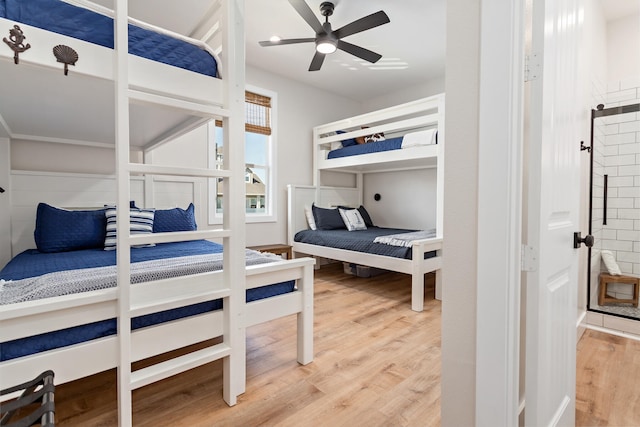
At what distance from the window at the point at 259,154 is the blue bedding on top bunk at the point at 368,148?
892 mm

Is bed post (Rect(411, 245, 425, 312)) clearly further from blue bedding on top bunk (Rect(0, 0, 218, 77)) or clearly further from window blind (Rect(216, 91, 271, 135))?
window blind (Rect(216, 91, 271, 135))

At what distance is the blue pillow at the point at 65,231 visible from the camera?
225 centimetres

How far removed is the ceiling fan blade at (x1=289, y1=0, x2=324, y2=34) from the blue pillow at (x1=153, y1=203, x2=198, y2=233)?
1.90m

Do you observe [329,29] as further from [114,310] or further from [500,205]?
[114,310]

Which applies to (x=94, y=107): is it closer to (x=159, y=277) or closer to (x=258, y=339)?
(x=159, y=277)

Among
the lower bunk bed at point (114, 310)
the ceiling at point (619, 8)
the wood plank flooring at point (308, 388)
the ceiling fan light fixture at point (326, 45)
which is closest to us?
the lower bunk bed at point (114, 310)

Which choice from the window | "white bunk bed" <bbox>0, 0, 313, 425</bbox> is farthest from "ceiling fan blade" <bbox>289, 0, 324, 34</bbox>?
the window

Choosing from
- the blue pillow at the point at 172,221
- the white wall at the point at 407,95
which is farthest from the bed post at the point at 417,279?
the white wall at the point at 407,95

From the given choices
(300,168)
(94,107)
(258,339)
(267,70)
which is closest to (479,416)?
(258,339)

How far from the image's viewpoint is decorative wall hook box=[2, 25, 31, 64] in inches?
39.9

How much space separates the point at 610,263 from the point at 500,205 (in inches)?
109

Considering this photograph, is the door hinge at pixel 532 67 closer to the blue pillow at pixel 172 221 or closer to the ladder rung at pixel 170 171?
the ladder rung at pixel 170 171

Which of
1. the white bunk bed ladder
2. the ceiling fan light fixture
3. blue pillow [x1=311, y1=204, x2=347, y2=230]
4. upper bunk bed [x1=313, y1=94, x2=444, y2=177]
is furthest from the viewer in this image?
blue pillow [x1=311, y1=204, x2=347, y2=230]

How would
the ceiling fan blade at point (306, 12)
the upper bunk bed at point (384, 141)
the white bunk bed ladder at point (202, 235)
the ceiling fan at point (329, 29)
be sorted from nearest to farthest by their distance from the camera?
Result: 1. the white bunk bed ladder at point (202, 235)
2. the ceiling fan blade at point (306, 12)
3. the ceiling fan at point (329, 29)
4. the upper bunk bed at point (384, 141)
